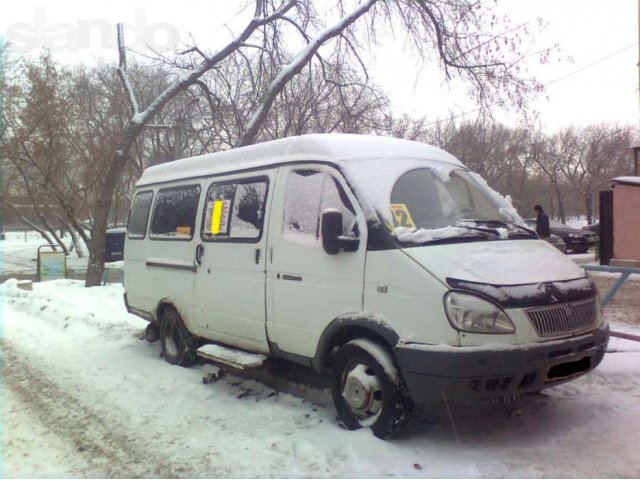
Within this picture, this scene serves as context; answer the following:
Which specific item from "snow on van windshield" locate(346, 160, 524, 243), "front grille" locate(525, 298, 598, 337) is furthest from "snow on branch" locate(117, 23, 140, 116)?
"front grille" locate(525, 298, 598, 337)

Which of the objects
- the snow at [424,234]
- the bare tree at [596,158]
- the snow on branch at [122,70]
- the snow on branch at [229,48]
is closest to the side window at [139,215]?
the snow at [424,234]

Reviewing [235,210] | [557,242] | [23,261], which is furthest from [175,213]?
[23,261]

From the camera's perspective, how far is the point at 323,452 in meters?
3.80

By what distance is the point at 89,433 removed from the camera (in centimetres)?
437

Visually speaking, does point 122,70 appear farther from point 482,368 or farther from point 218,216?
point 482,368

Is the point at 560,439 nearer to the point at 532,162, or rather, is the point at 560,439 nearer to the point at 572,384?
the point at 572,384

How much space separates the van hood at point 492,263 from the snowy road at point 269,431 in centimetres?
118

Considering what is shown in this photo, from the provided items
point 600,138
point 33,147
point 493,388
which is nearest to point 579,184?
point 600,138

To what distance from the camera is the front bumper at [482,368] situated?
11.6 feet

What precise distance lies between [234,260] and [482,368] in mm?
2650

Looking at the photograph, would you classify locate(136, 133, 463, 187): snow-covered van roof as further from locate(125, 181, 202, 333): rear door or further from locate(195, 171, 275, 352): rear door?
locate(125, 181, 202, 333): rear door

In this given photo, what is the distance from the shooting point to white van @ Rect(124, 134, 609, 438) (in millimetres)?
3602

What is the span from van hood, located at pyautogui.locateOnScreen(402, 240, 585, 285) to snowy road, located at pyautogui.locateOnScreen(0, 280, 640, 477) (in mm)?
1185

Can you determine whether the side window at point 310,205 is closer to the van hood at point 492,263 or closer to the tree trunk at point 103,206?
the van hood at point 492,263
